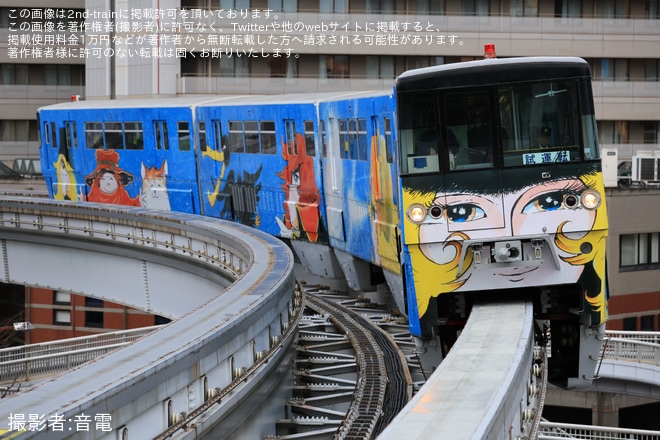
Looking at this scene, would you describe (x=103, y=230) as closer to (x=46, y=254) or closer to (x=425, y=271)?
(x=46, y=254)

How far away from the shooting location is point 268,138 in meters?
25.3

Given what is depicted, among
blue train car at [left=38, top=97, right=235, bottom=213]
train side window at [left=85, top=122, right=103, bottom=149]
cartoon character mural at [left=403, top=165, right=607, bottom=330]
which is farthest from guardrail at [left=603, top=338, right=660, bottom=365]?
train side window at [left=85, top=122, right=103, bottom=149]

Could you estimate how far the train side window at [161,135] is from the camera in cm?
3007

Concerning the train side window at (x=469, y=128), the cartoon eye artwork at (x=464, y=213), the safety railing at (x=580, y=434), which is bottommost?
the safety railing at (x=580, y=434)

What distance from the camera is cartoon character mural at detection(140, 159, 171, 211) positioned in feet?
100

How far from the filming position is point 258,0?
46.8 m

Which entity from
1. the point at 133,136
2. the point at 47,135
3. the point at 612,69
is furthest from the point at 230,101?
the point at 612,69

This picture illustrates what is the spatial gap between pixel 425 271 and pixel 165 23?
3451cm

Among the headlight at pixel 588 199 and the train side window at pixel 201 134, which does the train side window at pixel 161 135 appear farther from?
the headlight at pixel 588 199

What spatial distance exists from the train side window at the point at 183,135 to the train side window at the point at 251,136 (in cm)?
323

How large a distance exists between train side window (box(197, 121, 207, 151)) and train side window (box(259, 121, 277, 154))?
316 cm

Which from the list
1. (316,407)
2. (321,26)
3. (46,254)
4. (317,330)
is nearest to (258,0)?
(321,26)

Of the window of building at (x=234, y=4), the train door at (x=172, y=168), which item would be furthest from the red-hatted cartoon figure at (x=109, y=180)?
the window of building at (x=234, y=4)

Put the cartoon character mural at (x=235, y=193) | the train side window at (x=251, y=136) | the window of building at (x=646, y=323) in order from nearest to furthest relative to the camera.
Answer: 1. the train side window at (x=251, y=136)
2. the cartoon character mural at (x=235, y=193)
3. the window of building at (x=646, y=323)
